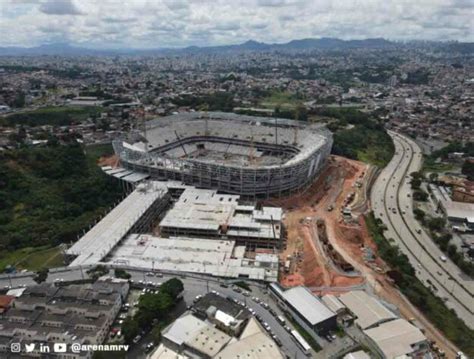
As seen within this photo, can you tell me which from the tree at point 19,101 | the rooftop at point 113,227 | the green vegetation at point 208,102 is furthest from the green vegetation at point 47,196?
the green vegetation at point 208,102

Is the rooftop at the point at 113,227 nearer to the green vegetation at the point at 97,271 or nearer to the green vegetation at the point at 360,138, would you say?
the green vegetation at the point at 97,271

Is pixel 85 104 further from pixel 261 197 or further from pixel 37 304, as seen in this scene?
pixel 37 304

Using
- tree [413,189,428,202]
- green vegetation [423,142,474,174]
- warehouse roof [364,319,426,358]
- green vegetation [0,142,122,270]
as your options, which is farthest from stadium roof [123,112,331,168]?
warehouse roof [364,319,426,358]

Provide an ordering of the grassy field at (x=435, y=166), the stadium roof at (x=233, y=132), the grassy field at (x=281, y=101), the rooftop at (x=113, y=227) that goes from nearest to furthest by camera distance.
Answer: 1. the rooftop at (x=113, y=227)
2. the stadium roof at (x=233, y=132)
3. the grassy field at (x=435, y=166)
4. the grassy field at (x=281, y=101)

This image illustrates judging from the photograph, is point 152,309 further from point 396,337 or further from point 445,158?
point 445,158

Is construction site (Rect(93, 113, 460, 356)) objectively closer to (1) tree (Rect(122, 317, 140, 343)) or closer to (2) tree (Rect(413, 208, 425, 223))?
(2) tree (Rect(413, 208, 425, 223))
